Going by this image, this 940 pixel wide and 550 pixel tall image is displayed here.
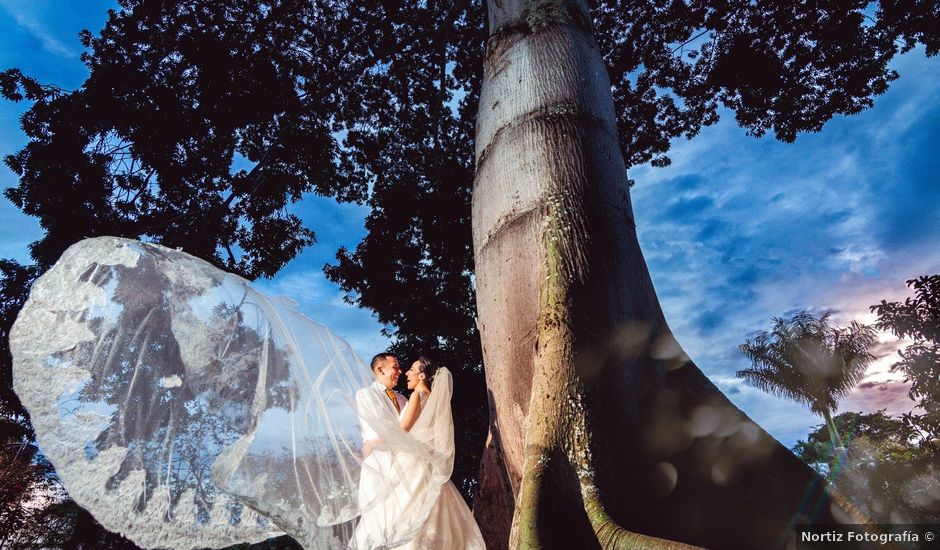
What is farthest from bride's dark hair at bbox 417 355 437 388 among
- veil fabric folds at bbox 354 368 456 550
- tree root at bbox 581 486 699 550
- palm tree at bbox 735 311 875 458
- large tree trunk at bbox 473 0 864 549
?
palm tree at bbox 735 311 875 458

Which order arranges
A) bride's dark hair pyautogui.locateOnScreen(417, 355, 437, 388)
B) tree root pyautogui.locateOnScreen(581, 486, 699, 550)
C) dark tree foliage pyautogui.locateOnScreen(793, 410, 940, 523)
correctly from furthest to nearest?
dark tree foliage pyautogui.locateOnScreen(793, 410, 940, 523) → bride's dark hair pyautogui.locateOnScreen(417, 355, 437, 388) → tree root pyautogui.locateOnScreen(581, 486, 699, 550)

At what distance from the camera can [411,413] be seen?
2.71 meters

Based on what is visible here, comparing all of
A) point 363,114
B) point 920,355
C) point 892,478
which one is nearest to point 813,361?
point 892,478

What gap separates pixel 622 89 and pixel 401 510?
23.4 ft

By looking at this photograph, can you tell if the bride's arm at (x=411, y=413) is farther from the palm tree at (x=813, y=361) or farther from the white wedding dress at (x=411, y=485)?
the palm tree at (x=813, y=361)

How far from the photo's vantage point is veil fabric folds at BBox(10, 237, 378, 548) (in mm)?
1917

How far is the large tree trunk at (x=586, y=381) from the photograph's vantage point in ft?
5.81

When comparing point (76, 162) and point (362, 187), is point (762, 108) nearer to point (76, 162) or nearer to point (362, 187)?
point (362, 187)

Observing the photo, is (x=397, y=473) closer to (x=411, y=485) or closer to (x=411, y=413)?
(x=411, y=485)

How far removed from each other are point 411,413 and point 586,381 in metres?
1.24

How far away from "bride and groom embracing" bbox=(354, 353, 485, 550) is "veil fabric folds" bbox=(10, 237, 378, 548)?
69mm

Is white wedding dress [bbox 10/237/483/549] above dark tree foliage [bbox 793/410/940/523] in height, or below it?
above

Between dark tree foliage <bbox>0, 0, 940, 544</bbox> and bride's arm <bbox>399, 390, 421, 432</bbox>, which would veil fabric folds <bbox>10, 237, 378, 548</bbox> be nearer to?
bride's arm <bbox>399, 390, 421, 432</bbox>

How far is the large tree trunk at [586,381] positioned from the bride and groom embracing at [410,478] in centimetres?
19
